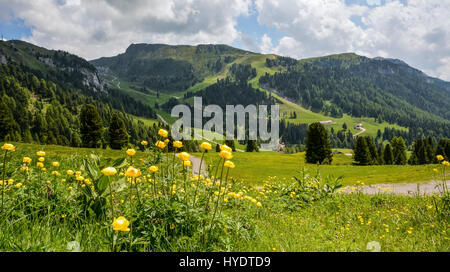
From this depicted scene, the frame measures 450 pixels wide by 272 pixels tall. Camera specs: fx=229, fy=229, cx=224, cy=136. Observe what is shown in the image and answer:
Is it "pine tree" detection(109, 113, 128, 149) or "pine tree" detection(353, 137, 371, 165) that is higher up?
"pine tree" detection(109, 113, 128, 149)

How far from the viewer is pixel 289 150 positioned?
18412 centimetres

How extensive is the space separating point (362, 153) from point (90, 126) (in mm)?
75419

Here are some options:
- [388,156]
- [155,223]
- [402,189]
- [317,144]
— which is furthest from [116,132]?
[388,156]

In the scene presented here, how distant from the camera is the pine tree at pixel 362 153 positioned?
6562cm

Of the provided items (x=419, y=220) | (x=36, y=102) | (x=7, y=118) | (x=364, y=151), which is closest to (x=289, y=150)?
(x=364, y=151)

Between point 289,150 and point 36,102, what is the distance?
648 ft

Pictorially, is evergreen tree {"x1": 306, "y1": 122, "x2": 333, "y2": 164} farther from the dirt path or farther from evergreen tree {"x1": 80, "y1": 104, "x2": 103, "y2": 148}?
evergreen tree {"x1": 80, "y1": 104, "x2": 103, "y2": 148}

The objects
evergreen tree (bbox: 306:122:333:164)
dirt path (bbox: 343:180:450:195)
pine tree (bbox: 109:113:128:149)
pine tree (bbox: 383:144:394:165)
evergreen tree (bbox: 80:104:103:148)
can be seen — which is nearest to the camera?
dirt path (bbox: 343:180:450:195)

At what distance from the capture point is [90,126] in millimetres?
59625

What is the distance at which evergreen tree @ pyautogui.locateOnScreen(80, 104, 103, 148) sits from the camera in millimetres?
58969

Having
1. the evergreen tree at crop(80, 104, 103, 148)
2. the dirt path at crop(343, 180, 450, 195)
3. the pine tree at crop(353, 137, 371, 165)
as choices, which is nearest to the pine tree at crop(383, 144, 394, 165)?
the pine tree at crop(353, 137, 371, 165)

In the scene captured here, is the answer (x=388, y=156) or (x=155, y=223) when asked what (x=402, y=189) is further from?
(x=388, y=156)

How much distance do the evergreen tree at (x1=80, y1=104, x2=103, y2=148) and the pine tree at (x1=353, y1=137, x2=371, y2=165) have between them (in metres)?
71.5
